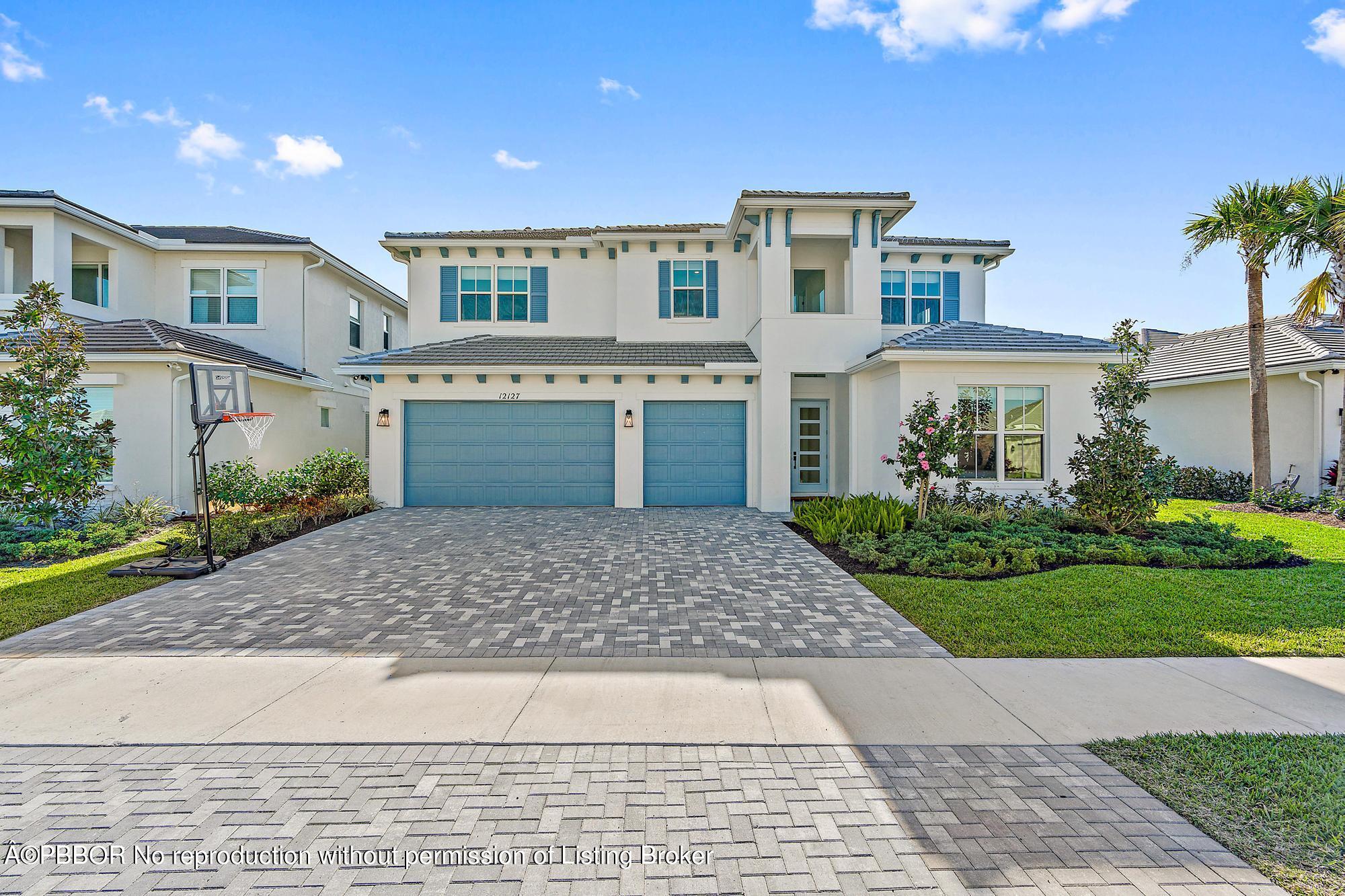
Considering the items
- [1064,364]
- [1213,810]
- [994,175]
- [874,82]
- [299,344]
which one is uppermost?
[874,82]

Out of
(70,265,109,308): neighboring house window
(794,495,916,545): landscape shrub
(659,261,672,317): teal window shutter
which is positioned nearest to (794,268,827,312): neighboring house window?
(659,261,672,317): teal window shutter

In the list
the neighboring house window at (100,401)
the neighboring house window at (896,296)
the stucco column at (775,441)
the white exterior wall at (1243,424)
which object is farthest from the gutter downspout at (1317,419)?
the neighboring house window at (100,401)

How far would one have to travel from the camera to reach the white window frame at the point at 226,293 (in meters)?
14.9

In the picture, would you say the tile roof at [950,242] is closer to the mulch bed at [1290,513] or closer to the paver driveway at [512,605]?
the mulch bed at [1290,513]

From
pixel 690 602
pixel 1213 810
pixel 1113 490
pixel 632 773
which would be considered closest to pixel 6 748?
→ pixel 632 773

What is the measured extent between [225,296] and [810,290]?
1489cm

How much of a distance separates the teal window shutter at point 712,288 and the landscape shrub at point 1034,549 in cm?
729

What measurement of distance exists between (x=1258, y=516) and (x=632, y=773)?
14912mm

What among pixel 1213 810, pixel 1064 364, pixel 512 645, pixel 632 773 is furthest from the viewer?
pixel 1064 364

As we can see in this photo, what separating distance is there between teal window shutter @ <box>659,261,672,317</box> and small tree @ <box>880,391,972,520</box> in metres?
6.64

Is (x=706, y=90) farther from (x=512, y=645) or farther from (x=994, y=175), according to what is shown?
(x=512, y=645)

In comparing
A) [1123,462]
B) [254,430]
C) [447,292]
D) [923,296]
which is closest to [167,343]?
[254,430]

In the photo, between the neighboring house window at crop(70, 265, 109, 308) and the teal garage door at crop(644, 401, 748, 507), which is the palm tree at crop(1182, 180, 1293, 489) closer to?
the teal garage door at crop(644, 401, 748, 507)

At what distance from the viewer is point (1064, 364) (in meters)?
11.2
